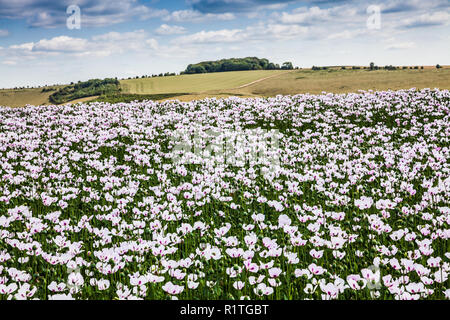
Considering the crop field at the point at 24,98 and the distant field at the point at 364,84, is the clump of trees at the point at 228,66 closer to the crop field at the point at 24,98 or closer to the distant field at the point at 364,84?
the crop field at the point at 24,98

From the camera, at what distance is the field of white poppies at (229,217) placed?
389 cm

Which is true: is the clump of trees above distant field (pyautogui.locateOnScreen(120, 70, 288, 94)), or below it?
above

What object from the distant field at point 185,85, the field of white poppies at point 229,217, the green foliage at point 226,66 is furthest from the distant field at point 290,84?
the green foliage at point 226,66

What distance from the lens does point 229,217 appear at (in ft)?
19.3

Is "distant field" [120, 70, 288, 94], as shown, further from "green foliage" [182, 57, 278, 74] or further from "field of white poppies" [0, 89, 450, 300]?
"field of white poppies" [0, 89, 450, 300]

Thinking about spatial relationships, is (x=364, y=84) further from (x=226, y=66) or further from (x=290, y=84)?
→ (x=226, y=66)

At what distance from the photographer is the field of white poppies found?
389cm

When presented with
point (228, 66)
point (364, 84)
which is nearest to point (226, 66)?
point (228, 66)

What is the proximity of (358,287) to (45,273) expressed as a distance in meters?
3.74

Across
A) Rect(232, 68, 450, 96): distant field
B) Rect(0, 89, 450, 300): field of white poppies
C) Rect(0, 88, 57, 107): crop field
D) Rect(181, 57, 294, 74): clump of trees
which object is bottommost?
Rect(0, 89, 450, 300): field of white poppies

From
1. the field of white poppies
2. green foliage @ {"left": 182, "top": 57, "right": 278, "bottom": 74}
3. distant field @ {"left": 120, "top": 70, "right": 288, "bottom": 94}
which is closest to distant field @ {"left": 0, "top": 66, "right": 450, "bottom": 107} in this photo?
distant field @ {"left": 120, "top": 70, "right": 288, "bottom": 94}

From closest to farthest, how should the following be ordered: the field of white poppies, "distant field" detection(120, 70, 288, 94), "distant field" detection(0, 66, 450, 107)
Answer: the field of white poppies, "distant field" detection(0, 66, 450, 107), "distant field" detection(120, 70, 288, 94)
